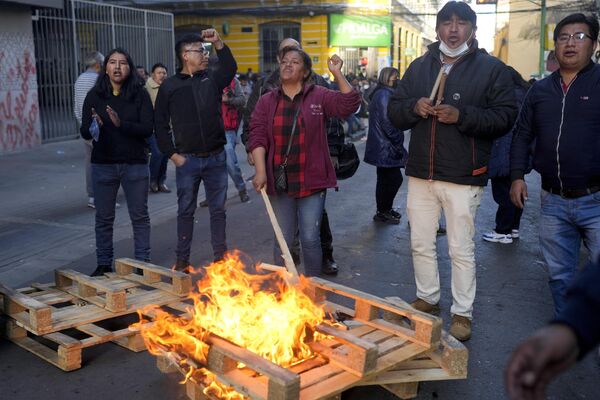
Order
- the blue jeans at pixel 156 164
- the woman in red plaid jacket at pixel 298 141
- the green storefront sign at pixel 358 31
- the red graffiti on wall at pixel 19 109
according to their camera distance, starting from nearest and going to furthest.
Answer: the woman in red plaid jacket at pixel 298 141
the blue jeans at pixel 156 164
the red graffiti on wall at pixel 19 109
the green storefront sign at pixel 358 31

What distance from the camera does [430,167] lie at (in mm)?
4371

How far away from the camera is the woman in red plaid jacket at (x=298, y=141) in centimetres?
464

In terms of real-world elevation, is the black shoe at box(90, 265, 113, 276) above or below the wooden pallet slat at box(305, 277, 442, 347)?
below

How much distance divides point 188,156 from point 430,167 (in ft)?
7.20

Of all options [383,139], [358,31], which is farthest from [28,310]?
[358,31]

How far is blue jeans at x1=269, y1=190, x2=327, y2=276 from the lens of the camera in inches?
187

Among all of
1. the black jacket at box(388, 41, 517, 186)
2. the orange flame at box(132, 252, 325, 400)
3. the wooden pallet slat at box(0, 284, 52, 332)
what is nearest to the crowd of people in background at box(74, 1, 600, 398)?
the black jacket at box(388, 41, 517, 186)

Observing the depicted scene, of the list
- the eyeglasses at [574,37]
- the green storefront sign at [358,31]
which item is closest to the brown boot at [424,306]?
the eyeglasses at [574,37]

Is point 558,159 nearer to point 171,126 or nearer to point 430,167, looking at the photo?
point 430,167

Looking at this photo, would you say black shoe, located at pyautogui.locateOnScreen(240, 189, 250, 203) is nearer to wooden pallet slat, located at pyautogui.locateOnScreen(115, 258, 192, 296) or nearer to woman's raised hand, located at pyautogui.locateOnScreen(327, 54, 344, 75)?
wooden pallet slat, located at pyautogui.locateOnScreen(115, 258, 192, 296)

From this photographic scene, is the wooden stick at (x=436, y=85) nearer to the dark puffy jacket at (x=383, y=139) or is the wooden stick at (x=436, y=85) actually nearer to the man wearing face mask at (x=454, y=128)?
the man wearing face mask at (x=454, y=128)

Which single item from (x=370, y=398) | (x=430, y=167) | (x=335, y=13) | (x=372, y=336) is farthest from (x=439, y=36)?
(x=335, y=13)

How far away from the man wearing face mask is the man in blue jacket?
0.25 metres

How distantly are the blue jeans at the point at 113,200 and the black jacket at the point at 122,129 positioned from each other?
77 mm
